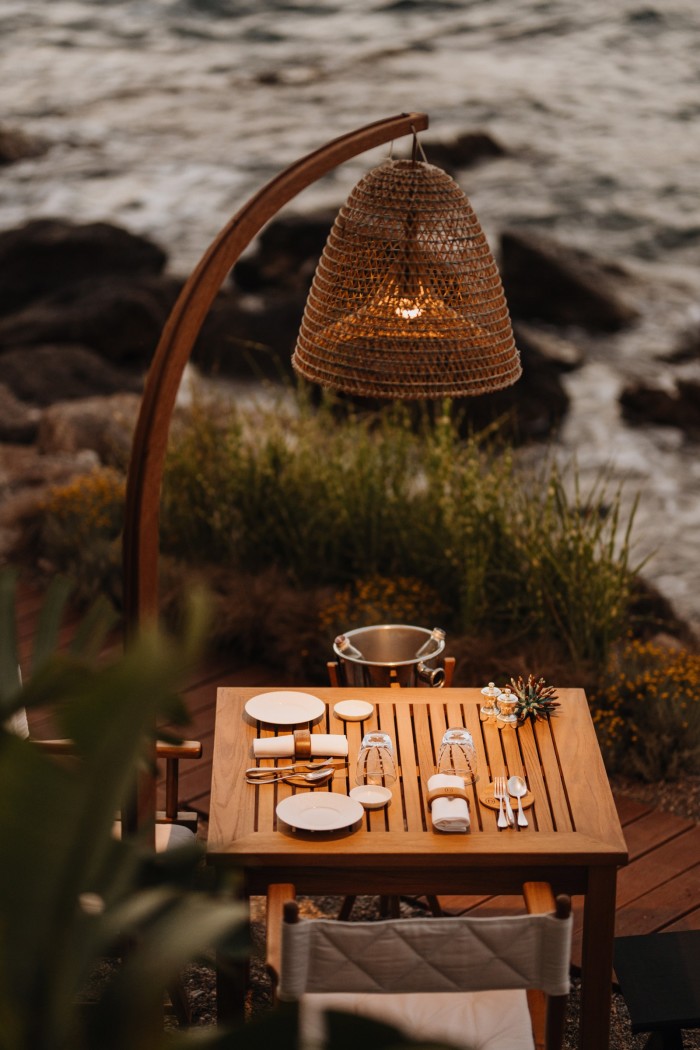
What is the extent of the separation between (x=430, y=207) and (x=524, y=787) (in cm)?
126

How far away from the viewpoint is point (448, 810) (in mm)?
2631

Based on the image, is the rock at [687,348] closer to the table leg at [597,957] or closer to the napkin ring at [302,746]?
the napkin ring at [302,746]

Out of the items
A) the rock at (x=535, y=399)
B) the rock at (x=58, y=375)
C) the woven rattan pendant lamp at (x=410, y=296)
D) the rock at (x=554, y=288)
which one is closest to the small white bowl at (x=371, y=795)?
the woven rattan pendant lamp at (x=410, y=296)

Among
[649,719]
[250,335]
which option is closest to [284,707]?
[649,719]

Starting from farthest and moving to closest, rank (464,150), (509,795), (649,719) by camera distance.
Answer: (464,150), (649,719), (509,795)

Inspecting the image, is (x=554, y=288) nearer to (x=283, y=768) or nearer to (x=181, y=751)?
(x=181, y=751)

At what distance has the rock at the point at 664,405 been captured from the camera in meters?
9.20

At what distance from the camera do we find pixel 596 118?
38.6 ft

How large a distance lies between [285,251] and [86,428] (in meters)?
4.02

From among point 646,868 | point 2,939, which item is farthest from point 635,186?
point 2,939

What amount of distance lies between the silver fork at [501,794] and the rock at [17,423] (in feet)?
17.6

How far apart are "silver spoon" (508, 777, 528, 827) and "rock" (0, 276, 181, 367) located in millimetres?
6723

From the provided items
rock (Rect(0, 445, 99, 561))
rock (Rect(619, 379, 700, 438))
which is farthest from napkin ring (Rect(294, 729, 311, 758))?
rock (Rect(619, 379, 700, 438))

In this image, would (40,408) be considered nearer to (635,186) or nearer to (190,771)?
(190,771)
